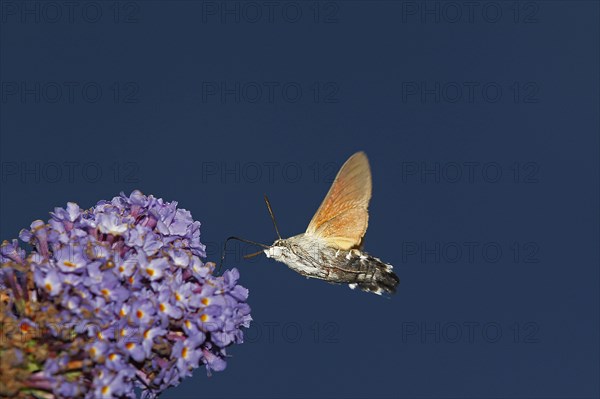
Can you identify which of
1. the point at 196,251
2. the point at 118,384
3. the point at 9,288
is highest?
the point at 196,251

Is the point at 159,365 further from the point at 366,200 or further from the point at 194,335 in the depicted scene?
the point at 366,200

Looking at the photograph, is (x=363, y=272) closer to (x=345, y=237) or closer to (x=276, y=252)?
(x=345, y=237)

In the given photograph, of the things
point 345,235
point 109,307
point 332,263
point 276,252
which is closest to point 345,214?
point 345,235

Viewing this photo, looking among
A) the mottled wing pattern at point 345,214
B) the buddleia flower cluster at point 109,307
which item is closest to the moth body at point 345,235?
the mottled wing pattern at point 345,214

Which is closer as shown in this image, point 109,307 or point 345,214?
point 109,307

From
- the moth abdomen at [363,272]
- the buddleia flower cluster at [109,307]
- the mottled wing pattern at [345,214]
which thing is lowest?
the buddleia flower cluster at [109,307]

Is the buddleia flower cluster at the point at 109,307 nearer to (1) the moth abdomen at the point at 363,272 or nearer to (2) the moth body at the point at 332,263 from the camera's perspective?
(2) the moth body at the point at 332,263

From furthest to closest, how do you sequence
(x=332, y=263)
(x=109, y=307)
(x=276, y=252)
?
1. (x=332, y=263)
2. (x=276, y=252)
3. (x=109, y=307)

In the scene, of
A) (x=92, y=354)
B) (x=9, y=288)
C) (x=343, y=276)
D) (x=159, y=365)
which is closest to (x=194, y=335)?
(x=159, y=365)
